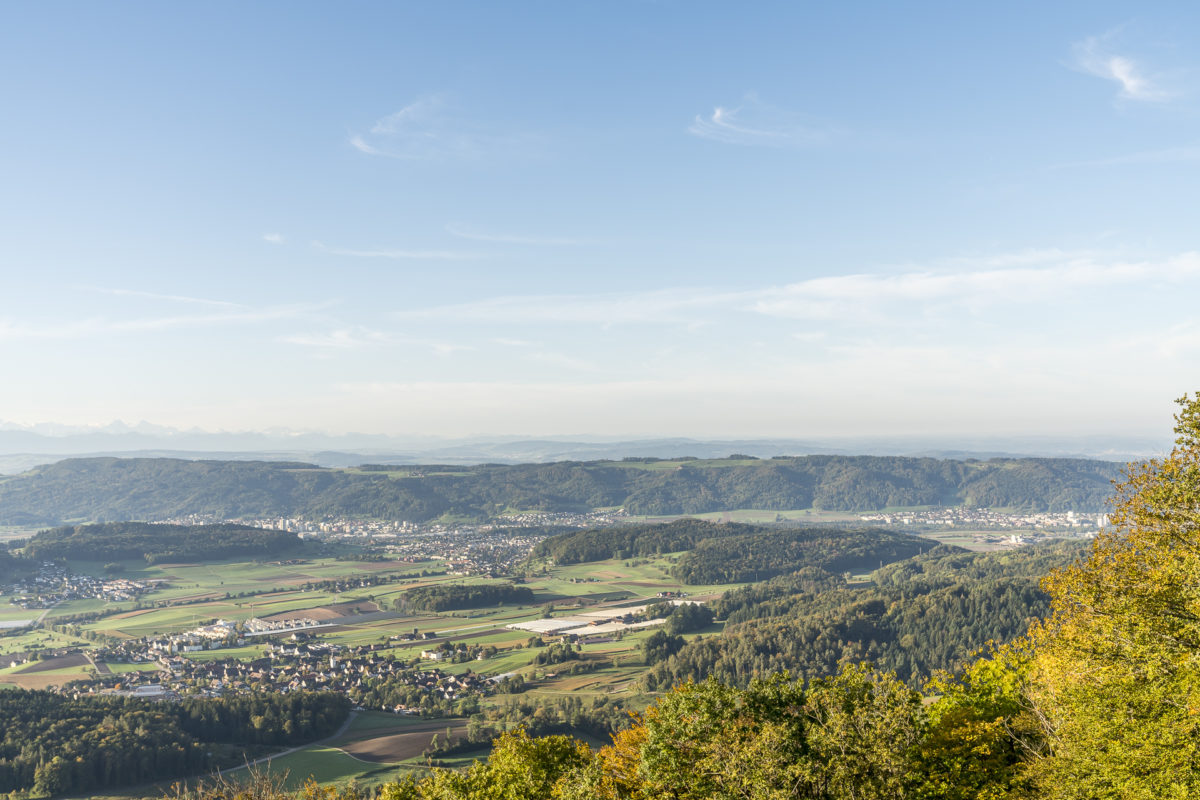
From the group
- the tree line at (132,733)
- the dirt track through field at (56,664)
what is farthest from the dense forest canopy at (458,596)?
the tree line at (132,733)

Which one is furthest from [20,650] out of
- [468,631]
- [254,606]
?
[468,631]

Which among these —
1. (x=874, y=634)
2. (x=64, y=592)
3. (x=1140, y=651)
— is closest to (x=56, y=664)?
(x=64, y=592)

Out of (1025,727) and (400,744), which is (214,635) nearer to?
(400,744)

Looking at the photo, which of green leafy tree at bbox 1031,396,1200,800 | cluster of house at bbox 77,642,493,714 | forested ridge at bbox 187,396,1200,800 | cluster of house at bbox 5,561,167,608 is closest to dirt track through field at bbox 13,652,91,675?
cluster of house at bbox 77,642,493,714

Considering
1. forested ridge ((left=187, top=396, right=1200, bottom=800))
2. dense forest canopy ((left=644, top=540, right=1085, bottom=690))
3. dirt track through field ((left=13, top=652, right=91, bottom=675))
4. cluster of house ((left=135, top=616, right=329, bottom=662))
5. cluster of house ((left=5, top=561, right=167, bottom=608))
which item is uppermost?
forested ridge ((left=187, top=396, right=1200, bottom=800))

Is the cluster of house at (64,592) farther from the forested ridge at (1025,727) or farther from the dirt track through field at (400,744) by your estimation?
the forested ridge at (1025,727)

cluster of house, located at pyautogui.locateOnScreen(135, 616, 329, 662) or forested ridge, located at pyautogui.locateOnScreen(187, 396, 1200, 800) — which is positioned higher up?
forested ridge, located at pyautogui.locateOnScreen(187, 396, 1200, 800)

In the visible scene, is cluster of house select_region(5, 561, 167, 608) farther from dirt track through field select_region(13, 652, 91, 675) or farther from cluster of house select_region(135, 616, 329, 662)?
dirt track through field select_region(13, 652, 91, 675)

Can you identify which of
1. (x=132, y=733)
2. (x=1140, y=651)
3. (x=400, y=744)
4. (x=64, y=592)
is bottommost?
(x=64, y=592)

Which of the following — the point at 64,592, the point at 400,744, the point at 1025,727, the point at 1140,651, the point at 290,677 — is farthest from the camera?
the point at 64,592
